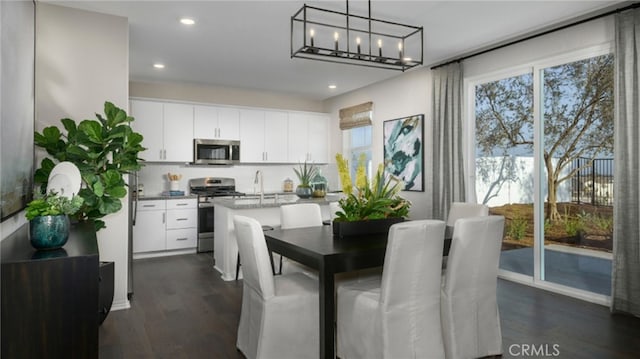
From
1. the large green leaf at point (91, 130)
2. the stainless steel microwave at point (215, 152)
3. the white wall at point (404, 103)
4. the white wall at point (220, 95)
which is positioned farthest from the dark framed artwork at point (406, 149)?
the large green leaf at point (91, 130)

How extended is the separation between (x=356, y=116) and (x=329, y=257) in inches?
189

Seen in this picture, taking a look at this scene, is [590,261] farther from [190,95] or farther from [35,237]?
[190,95]

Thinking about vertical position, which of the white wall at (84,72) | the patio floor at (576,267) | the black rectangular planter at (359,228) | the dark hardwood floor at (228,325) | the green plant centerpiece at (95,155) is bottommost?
the dark hardwood floor at (228,325)

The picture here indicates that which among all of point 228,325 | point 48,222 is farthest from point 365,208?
point 48,222

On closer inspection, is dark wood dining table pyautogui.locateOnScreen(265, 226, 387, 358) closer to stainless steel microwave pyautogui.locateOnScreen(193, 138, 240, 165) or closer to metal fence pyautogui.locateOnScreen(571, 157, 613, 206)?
metal fence pyautogui.locateOnScreen(571, 157, 613, 206)

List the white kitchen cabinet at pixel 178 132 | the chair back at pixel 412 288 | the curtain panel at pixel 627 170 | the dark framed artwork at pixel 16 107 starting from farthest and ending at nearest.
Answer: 1. the white kitchen cabinet at pixel 178 132
2. the curtain panel at pixel 627 170
3. the chair back at pixel 412 288
4. the dark framed artwork at pixel 16 107

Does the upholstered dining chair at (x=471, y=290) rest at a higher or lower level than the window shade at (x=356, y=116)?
lower

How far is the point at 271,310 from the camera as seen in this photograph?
237 cm

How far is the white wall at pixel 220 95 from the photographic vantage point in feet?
20.6

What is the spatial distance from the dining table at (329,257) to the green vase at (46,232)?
1.24m

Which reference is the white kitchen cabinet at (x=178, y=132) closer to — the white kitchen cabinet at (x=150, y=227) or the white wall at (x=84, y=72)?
the white kitchen cabinet at (x=150, y=227)

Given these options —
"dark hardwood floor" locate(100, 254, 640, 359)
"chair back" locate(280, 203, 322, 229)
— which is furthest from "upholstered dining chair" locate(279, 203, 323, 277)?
"dark hardwood floor" locate(100, 254, 640, 359)

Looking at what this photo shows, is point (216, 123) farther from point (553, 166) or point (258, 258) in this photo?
point (553, 166)

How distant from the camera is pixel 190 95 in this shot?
21.5 feet
